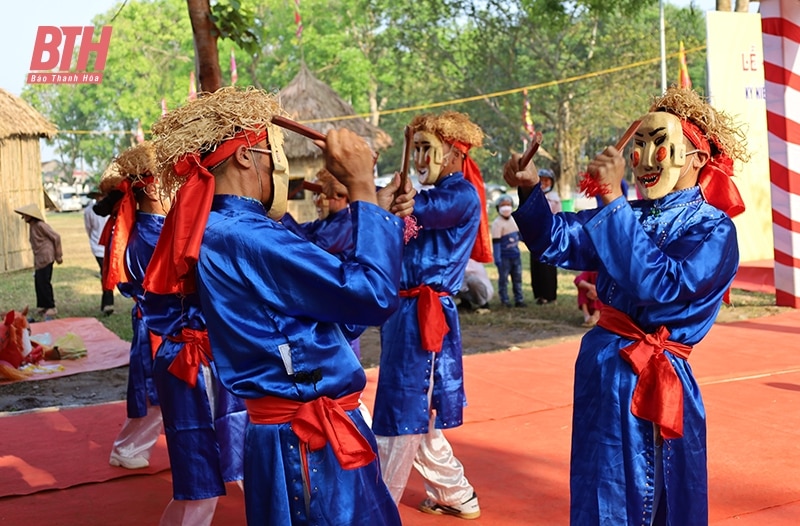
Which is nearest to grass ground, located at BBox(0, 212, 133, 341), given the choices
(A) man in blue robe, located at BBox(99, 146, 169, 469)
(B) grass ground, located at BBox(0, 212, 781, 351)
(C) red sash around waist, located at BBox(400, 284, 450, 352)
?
(B) grass ground, located at BBox(0, 212, 781, 351)

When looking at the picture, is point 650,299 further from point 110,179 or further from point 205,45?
point 205,45

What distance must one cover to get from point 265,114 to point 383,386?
6.50 feet

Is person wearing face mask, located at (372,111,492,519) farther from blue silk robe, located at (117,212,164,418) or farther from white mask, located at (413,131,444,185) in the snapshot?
blue silk robe, located at (117,212,164,418)

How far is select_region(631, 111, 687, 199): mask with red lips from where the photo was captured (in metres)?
3.01

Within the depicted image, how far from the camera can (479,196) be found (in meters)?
4.57

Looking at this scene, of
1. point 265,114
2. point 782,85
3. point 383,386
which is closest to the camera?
point 265,114

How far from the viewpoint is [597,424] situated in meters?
2.93

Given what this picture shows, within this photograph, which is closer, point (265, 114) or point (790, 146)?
point (265, 114)

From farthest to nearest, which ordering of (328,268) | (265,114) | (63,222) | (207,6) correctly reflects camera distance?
1. (63,222)
2. (207,6)
3. (265,114)
4. (328,268)

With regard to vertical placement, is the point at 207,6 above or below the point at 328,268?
above

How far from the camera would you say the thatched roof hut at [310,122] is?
19.1 metres

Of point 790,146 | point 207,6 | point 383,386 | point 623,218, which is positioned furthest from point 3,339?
point 790,146

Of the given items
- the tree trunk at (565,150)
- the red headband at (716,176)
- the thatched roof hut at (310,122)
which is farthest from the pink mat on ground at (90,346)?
the tree trunk at (565,150)

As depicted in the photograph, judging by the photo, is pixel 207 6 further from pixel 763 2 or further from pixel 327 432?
pixel 763 2
